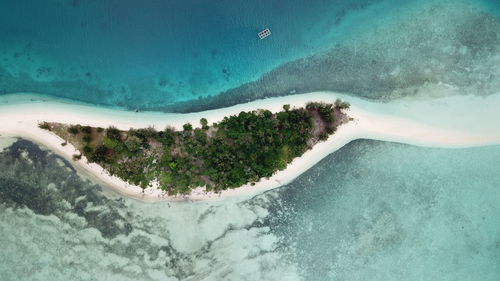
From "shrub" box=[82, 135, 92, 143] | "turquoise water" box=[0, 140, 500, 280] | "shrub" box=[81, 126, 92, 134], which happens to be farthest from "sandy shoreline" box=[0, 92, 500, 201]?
"shrub" box=[82, 135, 92, 143]

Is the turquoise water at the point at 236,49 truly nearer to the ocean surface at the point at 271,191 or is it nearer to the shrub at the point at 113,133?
the ocean surface at the point at 271,191

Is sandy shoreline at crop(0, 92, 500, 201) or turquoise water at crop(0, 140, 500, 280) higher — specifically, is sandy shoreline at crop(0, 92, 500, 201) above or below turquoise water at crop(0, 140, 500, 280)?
above

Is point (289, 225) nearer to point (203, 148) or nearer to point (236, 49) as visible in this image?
point (203, 148)

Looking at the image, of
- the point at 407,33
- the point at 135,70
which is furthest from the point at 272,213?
the point at 407,33

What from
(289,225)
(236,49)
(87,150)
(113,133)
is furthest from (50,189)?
(289,225)

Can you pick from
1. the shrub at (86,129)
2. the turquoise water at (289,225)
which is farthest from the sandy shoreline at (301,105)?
the turquoise water at (289,225)

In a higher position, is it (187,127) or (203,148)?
(187,127)

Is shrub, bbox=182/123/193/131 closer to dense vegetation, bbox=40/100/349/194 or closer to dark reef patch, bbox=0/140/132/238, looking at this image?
dense vegetation, bbox=40/100/349/194
